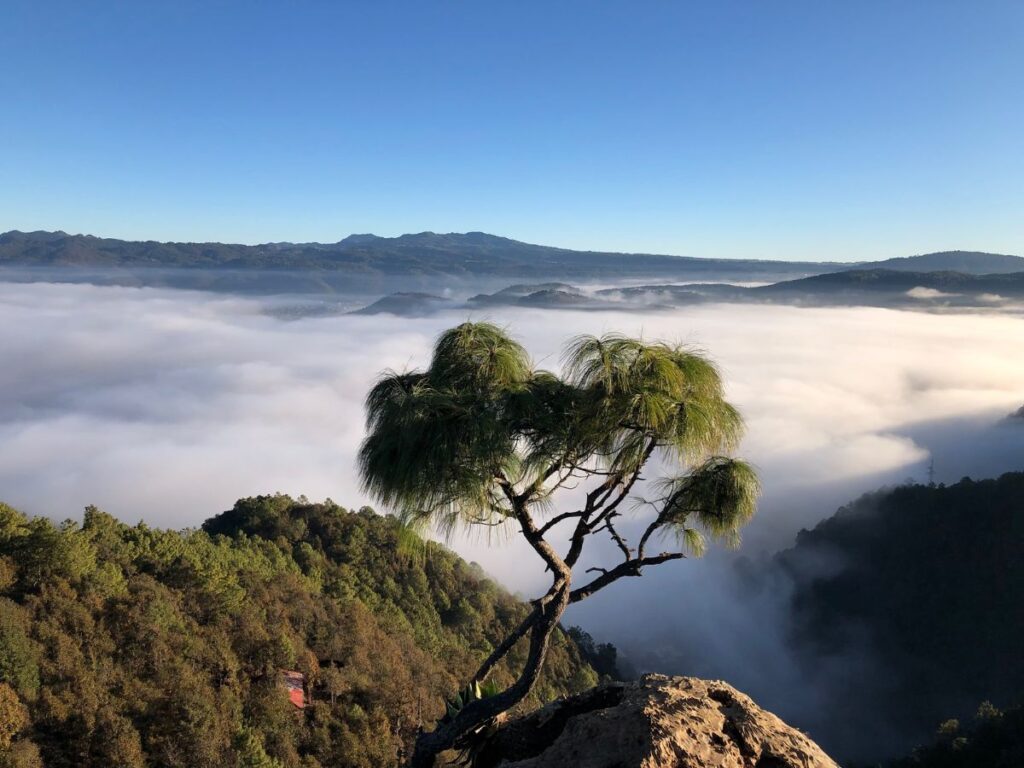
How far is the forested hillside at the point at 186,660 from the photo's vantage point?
→ 1296 cm

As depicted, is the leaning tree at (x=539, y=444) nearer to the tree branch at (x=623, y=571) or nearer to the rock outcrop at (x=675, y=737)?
the tree branch at (x=623, y=571)

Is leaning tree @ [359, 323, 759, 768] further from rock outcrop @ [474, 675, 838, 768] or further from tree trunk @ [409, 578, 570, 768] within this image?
rock outcrop @ [474, 675, 838, 768]

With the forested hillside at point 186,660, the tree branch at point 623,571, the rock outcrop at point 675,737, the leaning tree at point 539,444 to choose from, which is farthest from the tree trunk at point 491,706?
the forested hillside at point 186,660

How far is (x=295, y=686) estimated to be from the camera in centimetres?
1914

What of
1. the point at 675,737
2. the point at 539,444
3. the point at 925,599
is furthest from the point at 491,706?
the point at 925,599

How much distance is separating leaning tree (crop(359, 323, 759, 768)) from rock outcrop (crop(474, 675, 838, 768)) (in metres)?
0.69

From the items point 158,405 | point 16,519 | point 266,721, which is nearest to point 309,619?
point 266,721

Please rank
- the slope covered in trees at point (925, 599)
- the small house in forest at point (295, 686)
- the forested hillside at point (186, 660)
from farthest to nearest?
the slope covered in trees at point (925, 599) < the small house in forest at point (295, 686) < the forested hillside at point (186, 660)

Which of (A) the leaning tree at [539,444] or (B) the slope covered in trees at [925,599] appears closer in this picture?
(A) the leaning tree at [539,444]

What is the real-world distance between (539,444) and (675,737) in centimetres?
204

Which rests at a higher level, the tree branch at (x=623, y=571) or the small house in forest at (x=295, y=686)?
the tree branch at (x=623, y=571)

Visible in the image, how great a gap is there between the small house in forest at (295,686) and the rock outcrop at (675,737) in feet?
52.9

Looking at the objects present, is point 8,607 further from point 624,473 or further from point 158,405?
point 158,405

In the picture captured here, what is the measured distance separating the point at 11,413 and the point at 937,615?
648 feet
